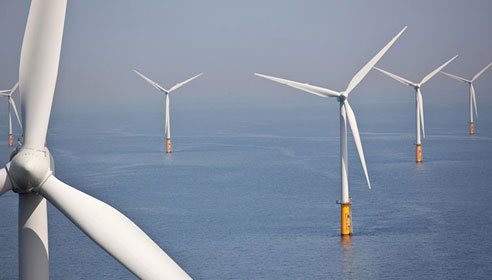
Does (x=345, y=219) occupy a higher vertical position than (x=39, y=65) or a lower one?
lower

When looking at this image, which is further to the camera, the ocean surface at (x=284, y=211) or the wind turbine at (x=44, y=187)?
the ocean surface at (x=284, y=211)

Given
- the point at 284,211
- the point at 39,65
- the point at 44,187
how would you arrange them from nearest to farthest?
the point at 44,187, the point at 39,65, the point at 284,211

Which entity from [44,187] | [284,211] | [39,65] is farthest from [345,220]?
[39,65]

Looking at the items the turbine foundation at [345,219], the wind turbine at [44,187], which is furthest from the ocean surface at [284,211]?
the wind turbine at [44,187]

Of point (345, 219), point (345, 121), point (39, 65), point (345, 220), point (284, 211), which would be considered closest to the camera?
point (39, 65)

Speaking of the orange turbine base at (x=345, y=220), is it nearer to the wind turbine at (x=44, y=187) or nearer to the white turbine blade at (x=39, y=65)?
the wind turbine at (x=44, y=187)

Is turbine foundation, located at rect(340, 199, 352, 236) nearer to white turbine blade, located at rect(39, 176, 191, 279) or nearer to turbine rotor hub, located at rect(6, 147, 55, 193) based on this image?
white turbine blade, located at rect(39, 176, 191, 279)

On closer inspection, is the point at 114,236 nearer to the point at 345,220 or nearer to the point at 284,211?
the point at 345,220

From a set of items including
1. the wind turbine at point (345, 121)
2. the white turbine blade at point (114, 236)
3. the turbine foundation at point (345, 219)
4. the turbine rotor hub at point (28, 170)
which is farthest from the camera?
the turbine foundation at point (345, 219)
